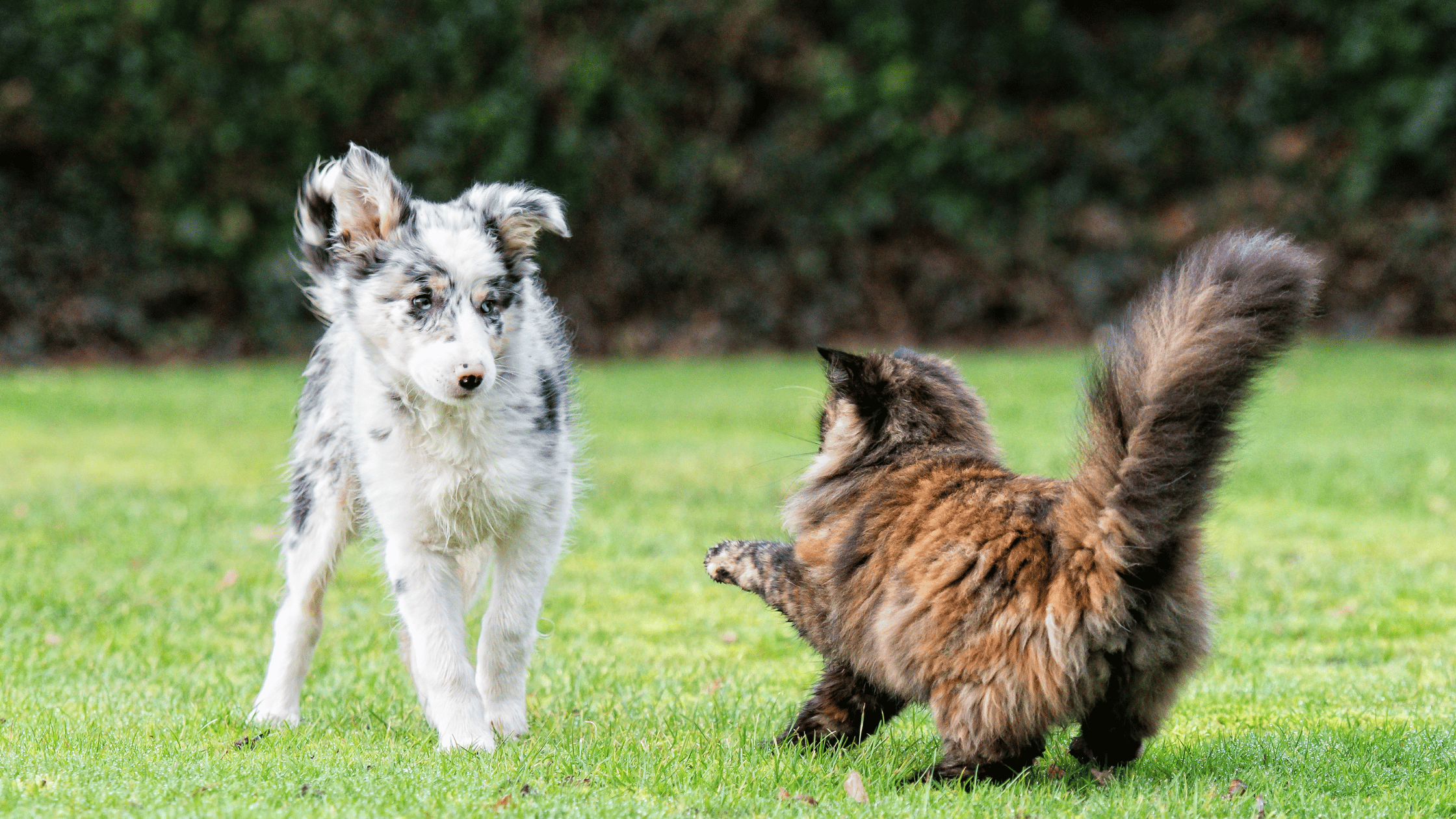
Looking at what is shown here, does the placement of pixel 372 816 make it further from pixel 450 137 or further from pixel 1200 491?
pixel 450 137

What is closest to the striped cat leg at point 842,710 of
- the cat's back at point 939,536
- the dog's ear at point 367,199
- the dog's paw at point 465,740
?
the cat's back at point 939,536

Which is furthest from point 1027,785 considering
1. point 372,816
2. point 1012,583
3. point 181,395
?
point 181,395

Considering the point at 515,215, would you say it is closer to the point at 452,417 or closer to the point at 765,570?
the point at 452,417

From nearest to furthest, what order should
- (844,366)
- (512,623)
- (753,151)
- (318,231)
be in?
1. (844,366)
2. (512,623)
3. (318,231)
4. (753,151)

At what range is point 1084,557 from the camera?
3.33 m

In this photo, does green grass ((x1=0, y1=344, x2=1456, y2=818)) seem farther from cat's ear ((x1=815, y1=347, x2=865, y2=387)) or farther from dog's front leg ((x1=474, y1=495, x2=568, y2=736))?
cat's ear ((x1=815, y1=347, x2=865, y2=387))

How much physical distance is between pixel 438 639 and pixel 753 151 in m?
11.9

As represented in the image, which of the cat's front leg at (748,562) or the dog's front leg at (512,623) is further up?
the cat's front leg at (748,562)

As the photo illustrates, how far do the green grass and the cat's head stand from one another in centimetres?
41

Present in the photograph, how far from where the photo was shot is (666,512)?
8617 millimetres

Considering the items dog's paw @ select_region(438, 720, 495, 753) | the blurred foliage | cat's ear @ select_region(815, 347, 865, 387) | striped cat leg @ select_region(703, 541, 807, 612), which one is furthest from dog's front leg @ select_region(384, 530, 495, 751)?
the blurred foliage

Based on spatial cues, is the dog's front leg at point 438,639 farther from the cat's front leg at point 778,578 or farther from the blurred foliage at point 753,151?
the blurred foliage at point 753,151

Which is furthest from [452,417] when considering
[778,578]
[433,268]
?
[778,578]

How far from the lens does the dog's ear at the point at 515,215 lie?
14.0 feet
